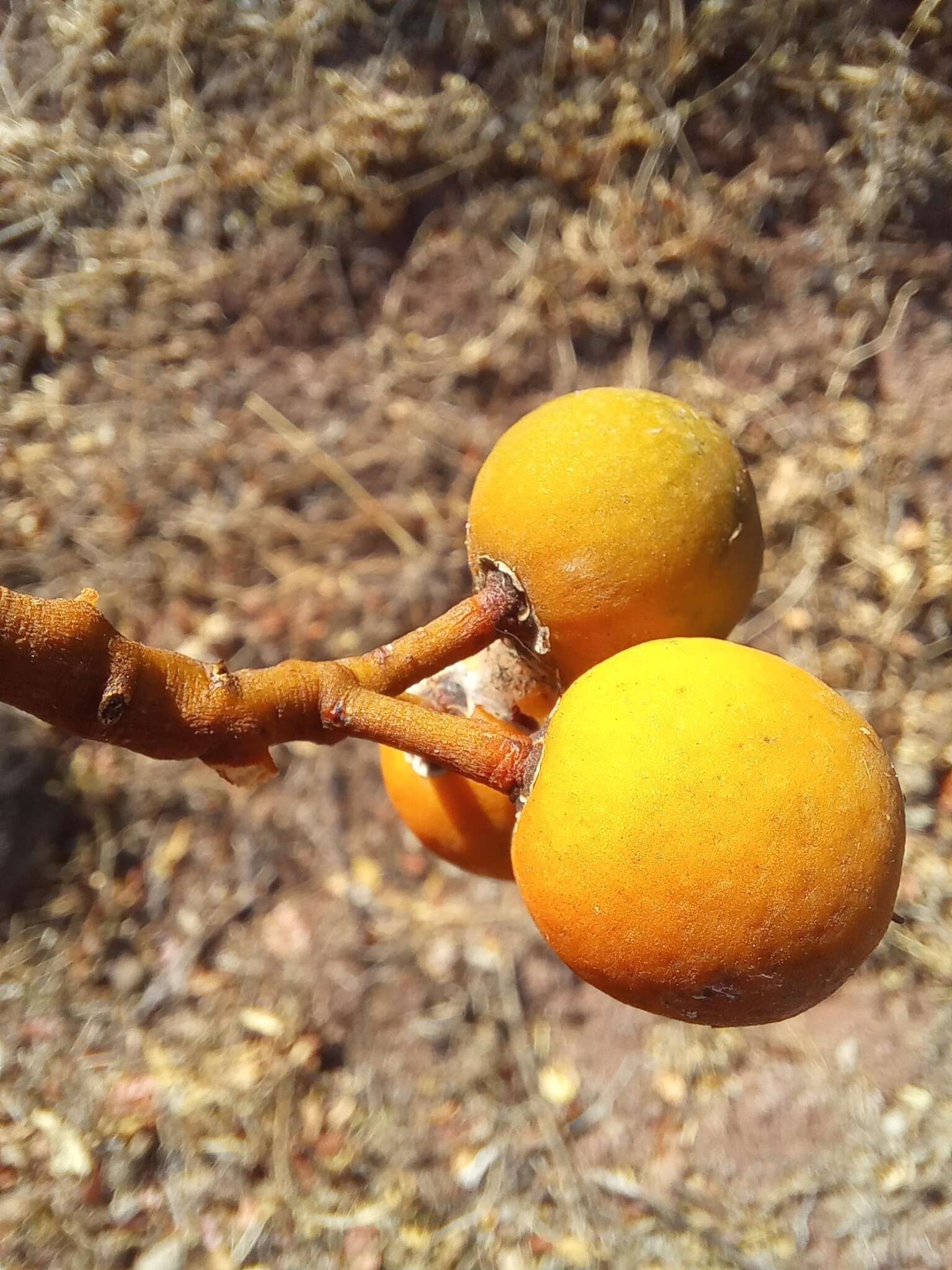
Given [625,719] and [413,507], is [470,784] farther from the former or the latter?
[413,507]

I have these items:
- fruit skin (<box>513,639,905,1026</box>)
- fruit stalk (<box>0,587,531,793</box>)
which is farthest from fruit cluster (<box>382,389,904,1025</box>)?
fruit stalk (<box>0,587,531,793</box>)

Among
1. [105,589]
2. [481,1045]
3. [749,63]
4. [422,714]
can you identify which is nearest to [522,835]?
[422,714]

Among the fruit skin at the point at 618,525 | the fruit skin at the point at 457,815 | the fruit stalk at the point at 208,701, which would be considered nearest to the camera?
the fruit stalk at the point at 208,701

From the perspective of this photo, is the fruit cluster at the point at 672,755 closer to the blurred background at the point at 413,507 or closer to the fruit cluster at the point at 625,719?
the fruit cluster at the point at 625,719

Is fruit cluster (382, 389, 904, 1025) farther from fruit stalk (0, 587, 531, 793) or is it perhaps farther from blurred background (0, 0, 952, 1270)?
blurred background (0, 0, 952, 1270)

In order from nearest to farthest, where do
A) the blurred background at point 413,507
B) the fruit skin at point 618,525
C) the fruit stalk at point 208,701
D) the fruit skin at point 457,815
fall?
the fruit stalk at point 208,701, the fruit skin at point 618,525, the fruit skin at point 457,815, the blurred background at point 413,507

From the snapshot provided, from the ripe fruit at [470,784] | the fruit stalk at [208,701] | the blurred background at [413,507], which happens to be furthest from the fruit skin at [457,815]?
the blurred background at [413,507]

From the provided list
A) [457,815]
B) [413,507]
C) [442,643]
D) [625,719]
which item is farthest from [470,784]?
[413,507]
